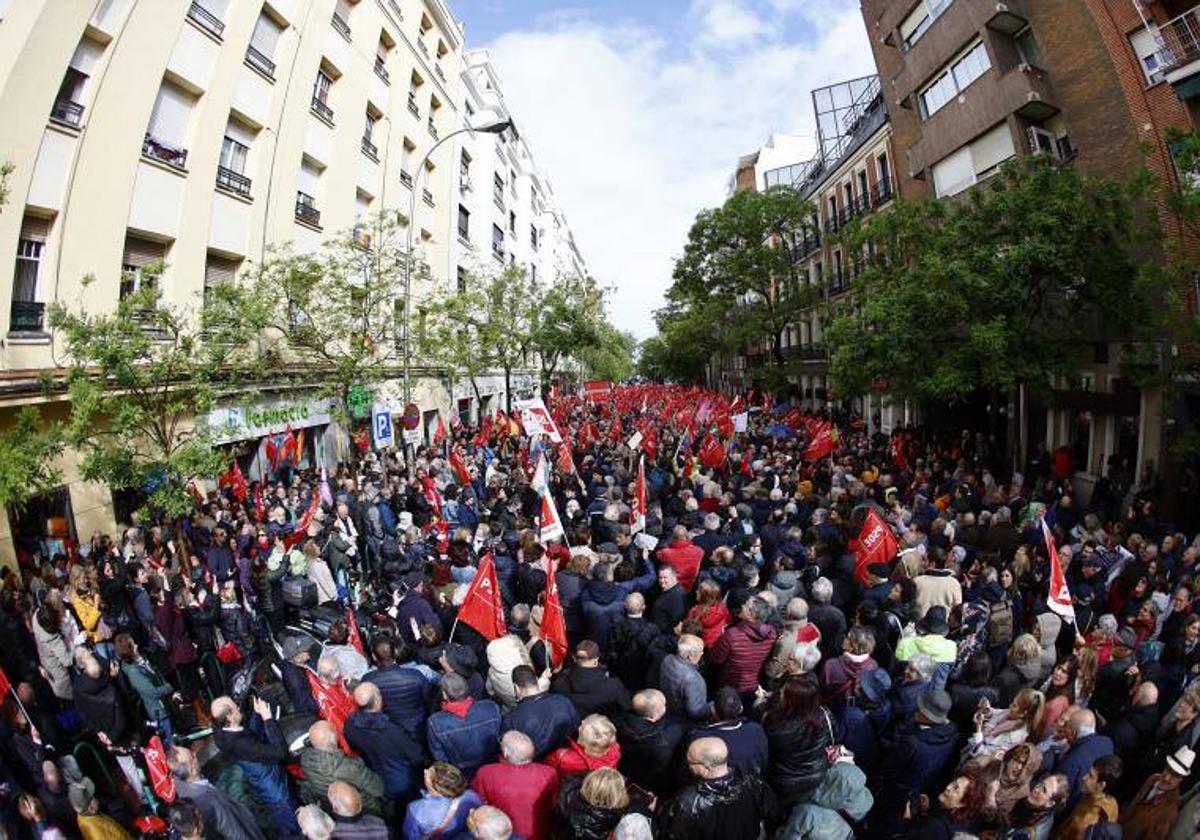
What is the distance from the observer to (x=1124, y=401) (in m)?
16.2

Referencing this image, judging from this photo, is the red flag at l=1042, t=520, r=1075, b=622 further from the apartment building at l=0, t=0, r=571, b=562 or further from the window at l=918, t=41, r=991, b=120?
the window at l=918, t=41, r=991, b=120

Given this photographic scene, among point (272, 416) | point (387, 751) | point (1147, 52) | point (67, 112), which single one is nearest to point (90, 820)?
point (387, 751)

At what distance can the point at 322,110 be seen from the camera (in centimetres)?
2039

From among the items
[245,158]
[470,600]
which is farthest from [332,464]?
[470,600]

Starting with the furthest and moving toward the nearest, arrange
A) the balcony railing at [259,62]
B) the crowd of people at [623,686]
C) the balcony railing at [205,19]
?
the balcony railing at [259,62], the balcony railing at [205,19], the crowd of people at [623,686]

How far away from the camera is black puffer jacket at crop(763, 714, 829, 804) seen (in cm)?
416

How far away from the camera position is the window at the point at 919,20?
2138cm

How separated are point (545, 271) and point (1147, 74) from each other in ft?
164

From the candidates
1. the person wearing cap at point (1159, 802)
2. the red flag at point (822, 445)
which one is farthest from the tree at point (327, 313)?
the person wearing cap at point (1159, 802)

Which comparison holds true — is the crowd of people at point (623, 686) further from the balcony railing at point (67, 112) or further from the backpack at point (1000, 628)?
the balcony railing at point (67, 112)

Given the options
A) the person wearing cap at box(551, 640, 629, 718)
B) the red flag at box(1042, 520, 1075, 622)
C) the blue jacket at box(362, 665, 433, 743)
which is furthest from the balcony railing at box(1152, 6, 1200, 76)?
the blue jacket at box(362, 665, 433, 743)

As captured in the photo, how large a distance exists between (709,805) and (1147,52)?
18.9 meters

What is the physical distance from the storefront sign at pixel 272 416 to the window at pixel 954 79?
791 inches

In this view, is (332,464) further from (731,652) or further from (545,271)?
(545,271)
